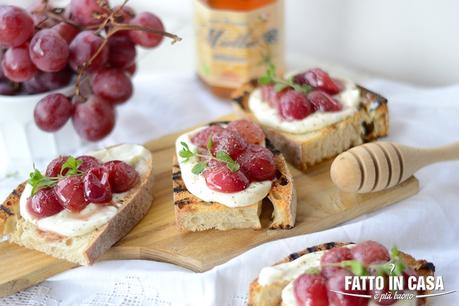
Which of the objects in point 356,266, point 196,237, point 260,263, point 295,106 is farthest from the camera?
point 295,106

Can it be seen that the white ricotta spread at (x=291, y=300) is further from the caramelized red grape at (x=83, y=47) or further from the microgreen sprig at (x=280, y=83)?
the caramelized red grape at (x=83, y=47)

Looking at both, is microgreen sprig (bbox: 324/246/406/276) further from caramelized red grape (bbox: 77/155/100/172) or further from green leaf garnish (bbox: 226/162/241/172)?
caramelized red grape (bbox: 77/155/100/172)

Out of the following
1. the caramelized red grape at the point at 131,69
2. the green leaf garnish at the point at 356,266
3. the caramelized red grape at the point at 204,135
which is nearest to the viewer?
the green leaf garnish at the point at 356,266

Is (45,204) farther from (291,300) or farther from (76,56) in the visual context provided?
(291,300)

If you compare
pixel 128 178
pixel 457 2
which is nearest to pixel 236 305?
pixel 128 178

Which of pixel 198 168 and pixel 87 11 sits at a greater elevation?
pixel 87 11

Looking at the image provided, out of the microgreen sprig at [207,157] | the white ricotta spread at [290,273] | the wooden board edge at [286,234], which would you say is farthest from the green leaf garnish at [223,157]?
the white ricotta spread at [290,273]

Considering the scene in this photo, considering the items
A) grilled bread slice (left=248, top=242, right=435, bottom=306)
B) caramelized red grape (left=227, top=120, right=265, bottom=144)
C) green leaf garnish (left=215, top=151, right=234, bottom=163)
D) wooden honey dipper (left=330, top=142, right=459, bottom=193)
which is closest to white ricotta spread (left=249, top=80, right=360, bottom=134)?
caramelized red grape (left=227, top=120, right=265, bottom=144)

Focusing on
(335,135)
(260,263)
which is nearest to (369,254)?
(260,263)
